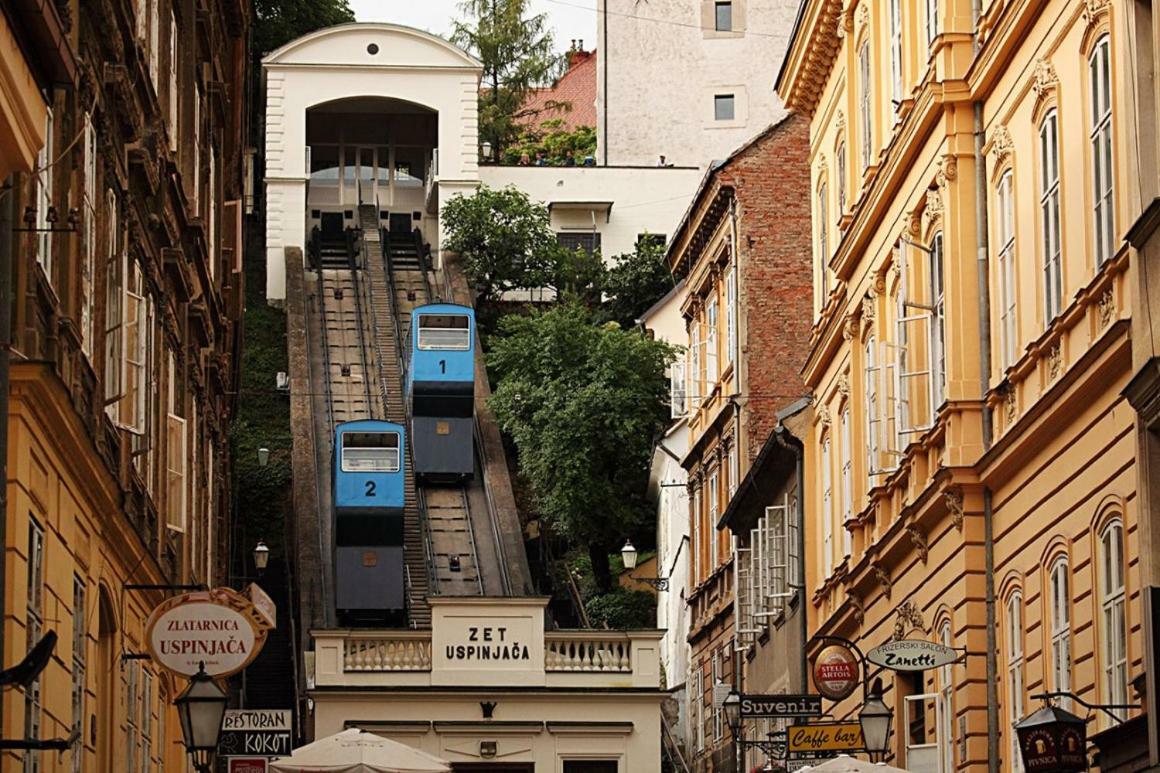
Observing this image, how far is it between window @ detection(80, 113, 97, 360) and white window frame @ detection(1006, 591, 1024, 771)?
27.9 feet

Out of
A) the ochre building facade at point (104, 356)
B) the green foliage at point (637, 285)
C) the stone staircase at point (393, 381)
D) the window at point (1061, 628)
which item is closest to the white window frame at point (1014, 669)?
the window at point (1061, 628)

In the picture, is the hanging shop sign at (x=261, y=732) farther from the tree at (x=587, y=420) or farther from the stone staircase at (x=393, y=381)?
the tree at (x=587, y=420)

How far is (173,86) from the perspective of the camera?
26141 millimetres

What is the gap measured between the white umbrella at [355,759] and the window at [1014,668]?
548 cm

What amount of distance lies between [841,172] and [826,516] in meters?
4.74

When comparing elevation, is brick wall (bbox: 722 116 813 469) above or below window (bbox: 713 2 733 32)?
below

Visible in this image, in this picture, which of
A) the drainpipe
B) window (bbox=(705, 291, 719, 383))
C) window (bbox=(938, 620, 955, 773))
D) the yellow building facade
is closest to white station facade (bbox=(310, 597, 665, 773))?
window (bbox=(705, 291, 719, 383))

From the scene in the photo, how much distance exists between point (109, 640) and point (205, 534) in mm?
10596

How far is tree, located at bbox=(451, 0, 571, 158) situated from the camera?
319 feet

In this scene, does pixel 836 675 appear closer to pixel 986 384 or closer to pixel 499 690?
pixel 986 384

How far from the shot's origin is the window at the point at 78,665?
17734 mm

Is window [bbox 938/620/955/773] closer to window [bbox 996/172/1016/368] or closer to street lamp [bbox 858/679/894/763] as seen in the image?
street lamp [bbox 858/679/894/763]

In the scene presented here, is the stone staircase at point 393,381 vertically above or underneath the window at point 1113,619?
above

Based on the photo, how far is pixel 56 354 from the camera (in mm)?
16469
